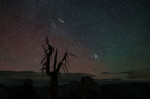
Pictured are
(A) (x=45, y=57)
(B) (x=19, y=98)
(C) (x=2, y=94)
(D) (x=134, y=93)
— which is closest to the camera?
(B) (x=19, y=98)

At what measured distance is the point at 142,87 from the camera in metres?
139

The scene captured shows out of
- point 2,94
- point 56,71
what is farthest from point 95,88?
point 2,94

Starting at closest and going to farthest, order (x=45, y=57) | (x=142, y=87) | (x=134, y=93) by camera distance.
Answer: (x=45, y=57)
(x=134, y=93)
(x=142, y=87)

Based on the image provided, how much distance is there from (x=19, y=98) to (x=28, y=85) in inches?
31.4

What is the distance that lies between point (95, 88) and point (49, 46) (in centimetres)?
735

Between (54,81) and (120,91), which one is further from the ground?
(54,81)

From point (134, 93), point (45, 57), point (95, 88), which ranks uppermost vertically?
point (45, 57)

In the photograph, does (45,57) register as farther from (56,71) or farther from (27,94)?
(27,94)

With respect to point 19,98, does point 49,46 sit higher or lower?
higher

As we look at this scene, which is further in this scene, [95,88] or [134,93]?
[134,93]

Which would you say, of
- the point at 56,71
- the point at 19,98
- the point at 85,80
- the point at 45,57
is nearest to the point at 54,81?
the point at 56,71

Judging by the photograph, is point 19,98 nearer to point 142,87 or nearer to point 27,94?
point 27,94

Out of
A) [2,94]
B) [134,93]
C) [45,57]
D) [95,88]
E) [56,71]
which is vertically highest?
[45,57]

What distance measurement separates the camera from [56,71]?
42.4 feet
